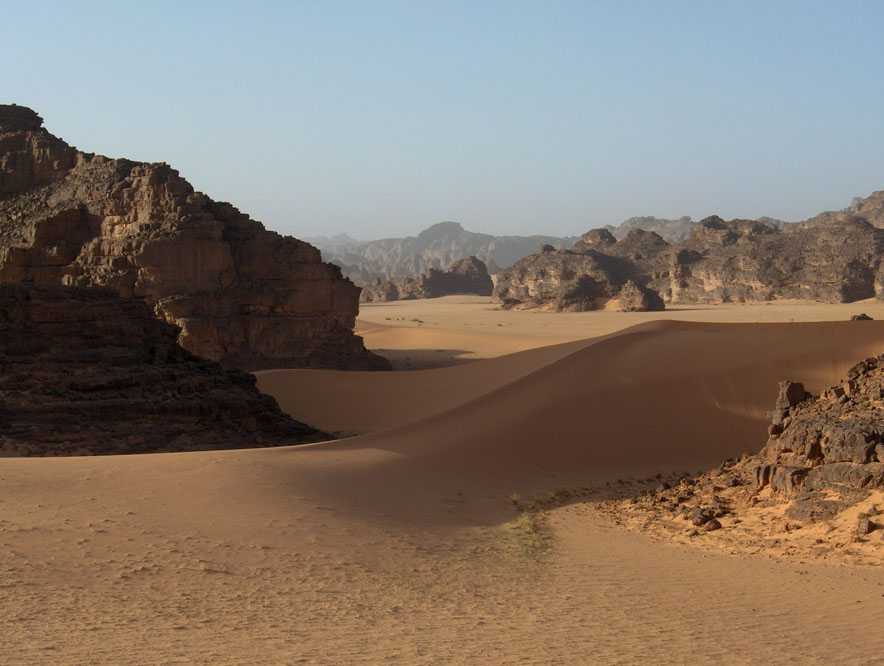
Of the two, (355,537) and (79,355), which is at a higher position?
(79,355)

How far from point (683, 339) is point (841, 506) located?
10.9 meters

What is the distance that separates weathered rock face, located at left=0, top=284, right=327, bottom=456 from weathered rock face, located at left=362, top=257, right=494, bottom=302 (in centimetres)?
6523

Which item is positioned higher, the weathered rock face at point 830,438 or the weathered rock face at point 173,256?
the weathered rock face at point 173,256

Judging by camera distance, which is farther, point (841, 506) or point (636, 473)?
point (636, 473)

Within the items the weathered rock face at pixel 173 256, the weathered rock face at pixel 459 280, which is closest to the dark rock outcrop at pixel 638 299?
the weathered rock face at pixel 459 280

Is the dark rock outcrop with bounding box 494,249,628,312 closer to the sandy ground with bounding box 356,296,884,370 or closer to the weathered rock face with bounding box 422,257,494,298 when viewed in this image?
the sandy ground with bounding box 356,296,884,370

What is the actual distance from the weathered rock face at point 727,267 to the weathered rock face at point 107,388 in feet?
150

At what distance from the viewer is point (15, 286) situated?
16797 mm

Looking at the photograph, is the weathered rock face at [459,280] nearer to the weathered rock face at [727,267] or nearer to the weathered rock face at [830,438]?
the weathered rock face at [727,267]

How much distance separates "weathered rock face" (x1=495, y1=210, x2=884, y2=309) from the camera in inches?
2299

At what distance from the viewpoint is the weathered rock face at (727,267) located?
192ft

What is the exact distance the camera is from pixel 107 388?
15.5m

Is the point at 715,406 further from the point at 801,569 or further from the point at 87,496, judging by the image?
the point at 87,496

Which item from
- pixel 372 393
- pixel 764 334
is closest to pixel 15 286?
pixel 372 393
